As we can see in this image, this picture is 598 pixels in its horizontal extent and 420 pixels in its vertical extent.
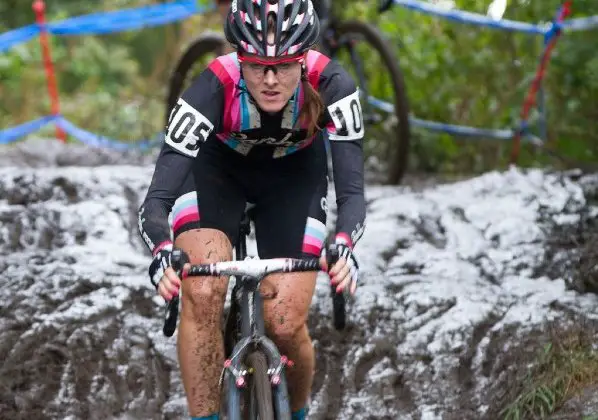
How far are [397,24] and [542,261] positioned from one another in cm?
364

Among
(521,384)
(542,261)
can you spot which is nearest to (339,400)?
(521,384)

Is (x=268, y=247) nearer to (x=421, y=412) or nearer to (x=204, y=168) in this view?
(x=204, y=168)

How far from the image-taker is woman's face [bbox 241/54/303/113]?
3539 mm

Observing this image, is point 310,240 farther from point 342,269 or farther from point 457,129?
point 457,129

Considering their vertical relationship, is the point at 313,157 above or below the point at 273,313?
above

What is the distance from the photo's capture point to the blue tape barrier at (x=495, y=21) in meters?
6.98

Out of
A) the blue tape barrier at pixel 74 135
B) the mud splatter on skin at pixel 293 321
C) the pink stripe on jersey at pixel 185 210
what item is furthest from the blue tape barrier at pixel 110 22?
the mud splatter on skin at pixel 293 321

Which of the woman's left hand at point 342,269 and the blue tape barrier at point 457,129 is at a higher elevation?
the blue tape barrier at point 457,129

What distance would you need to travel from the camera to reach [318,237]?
12.6 ft

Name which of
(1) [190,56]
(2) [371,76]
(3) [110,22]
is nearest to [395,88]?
(2) [371,76]

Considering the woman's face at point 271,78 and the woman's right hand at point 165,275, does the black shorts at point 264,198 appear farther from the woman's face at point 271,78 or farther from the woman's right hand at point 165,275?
the woman's right hand at point 165,275

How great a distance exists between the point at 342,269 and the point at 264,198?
76 cm

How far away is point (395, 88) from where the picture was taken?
283 inches

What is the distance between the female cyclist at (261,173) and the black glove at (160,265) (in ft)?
0.12
